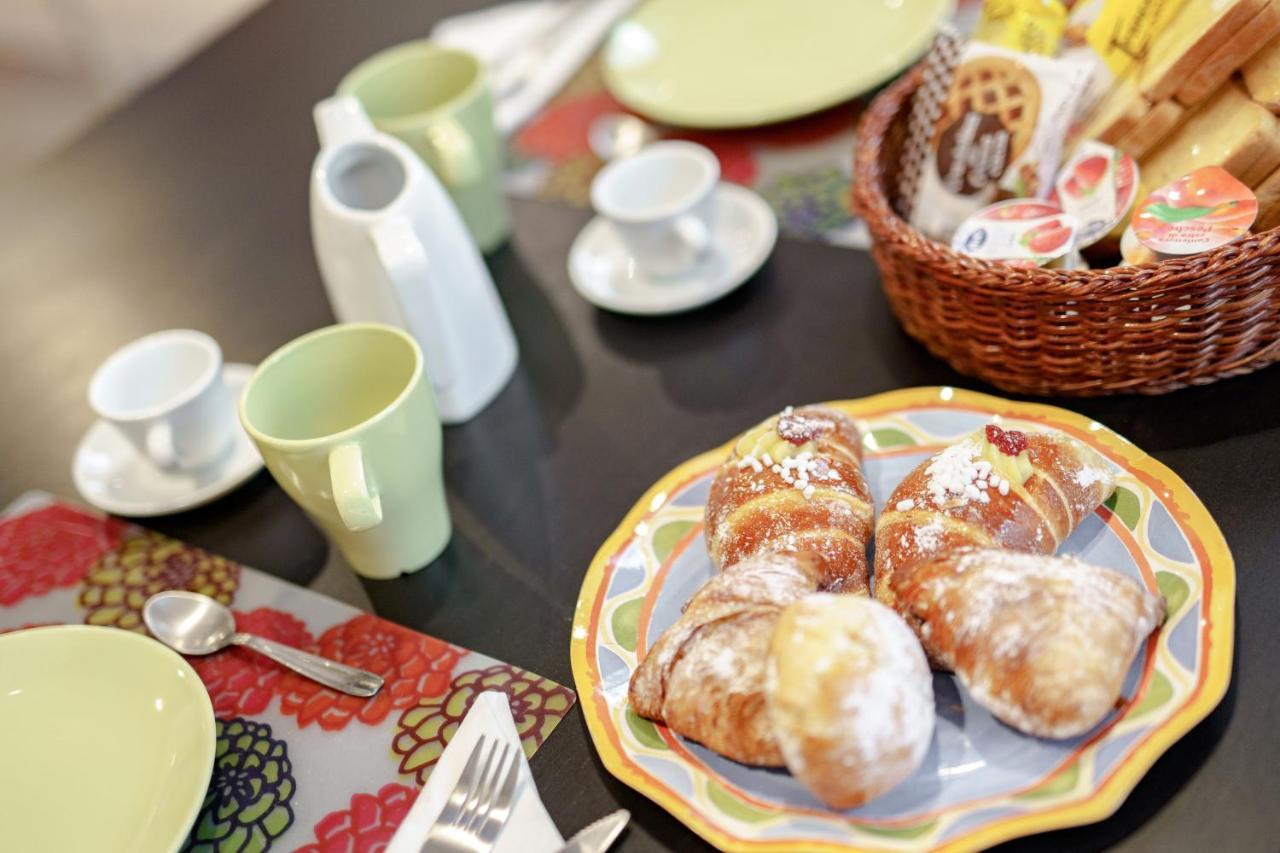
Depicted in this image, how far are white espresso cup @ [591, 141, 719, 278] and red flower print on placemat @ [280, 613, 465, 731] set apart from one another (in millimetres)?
512

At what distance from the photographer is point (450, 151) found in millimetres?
1233

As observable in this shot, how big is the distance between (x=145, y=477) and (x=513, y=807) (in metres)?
0.65

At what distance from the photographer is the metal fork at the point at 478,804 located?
29.0 inches

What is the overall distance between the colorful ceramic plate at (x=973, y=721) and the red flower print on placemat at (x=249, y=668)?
285 mm

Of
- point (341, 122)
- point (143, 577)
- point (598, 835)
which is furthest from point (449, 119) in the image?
point (598, 835)

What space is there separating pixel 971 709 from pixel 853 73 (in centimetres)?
93

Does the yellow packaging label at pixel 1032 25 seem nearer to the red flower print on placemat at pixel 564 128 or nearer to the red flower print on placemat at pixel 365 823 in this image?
the red flower print on placemat at pixel 564 128

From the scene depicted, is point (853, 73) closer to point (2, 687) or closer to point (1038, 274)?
point (1038, 274)

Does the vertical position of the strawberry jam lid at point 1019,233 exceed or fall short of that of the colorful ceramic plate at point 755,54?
it exceeds it

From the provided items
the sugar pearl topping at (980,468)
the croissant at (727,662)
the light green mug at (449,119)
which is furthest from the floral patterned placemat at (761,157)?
the croissant at (727,662)

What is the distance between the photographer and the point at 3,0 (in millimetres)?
3539

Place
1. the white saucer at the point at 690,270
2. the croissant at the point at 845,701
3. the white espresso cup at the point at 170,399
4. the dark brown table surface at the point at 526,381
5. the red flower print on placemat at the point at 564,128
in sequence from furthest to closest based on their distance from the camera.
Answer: the red flower print on placemat at the point at 564,128, the white saucer at the point at 690,270, the white espresso cup at the point at 170,399, the dark brown table surface at the point at 526,381, the croissant at the point at 845,701

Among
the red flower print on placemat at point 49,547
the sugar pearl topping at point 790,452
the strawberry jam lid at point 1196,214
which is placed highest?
the strawberry jam lid at point 1196,214

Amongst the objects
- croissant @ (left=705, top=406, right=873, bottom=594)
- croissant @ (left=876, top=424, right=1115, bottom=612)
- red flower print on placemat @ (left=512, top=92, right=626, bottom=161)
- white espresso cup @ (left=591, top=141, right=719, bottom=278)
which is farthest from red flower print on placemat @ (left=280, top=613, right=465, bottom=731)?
red flower print on placemat @ (left=512, top=92, right=626, bottom=161)
